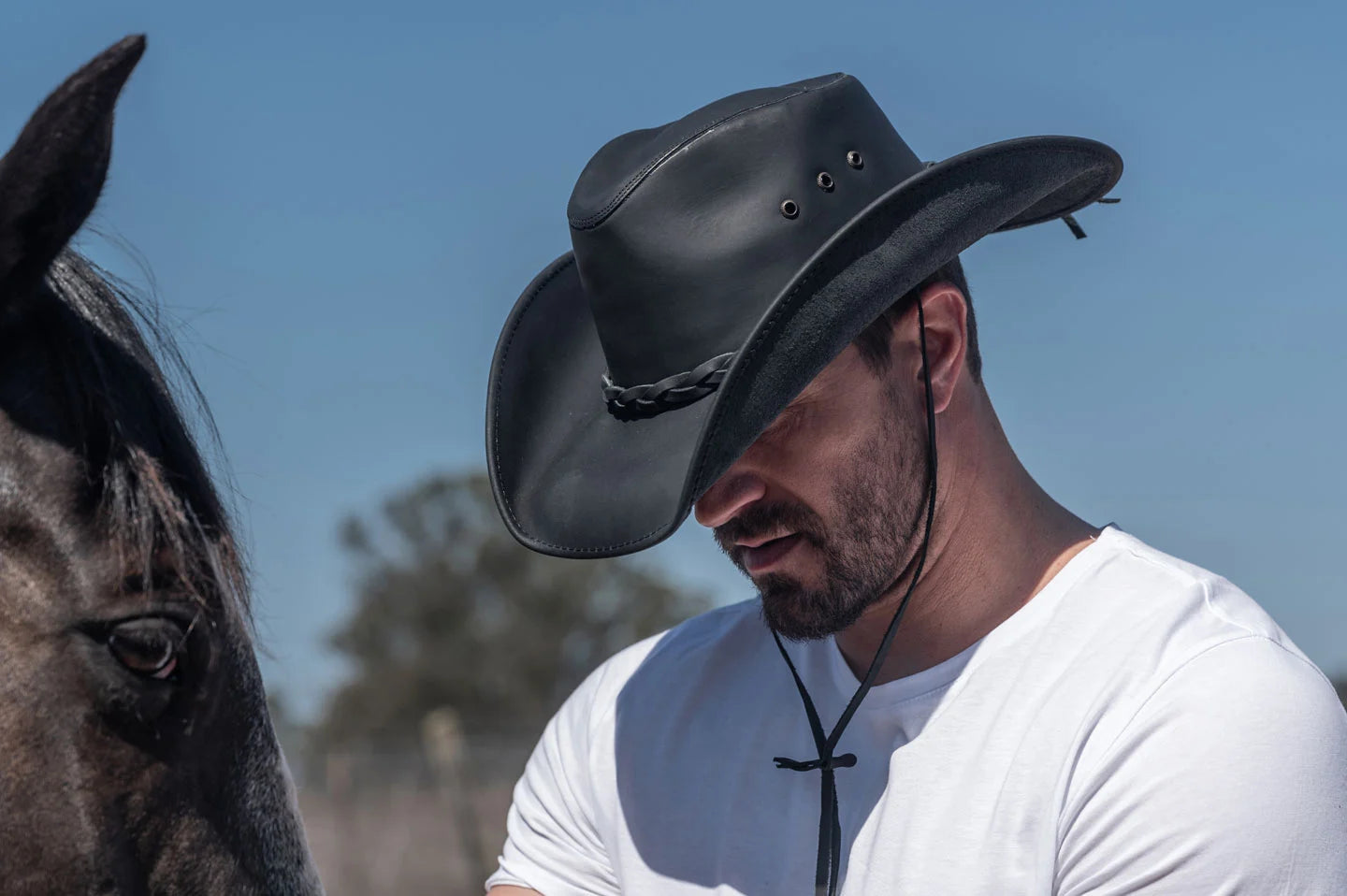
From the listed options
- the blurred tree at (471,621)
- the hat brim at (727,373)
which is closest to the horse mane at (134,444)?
the hat brim at (727,373)

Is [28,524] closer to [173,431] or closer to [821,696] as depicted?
[173,431]

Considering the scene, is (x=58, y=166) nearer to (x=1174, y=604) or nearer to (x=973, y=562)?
(x=973, y=562)

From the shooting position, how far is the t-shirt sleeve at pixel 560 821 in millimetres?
2527

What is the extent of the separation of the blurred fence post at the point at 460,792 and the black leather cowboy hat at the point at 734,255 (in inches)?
348

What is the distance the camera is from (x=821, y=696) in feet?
7.84

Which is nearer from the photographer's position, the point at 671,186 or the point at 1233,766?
the point at 1233,766

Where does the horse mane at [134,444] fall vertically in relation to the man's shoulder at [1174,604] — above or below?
above

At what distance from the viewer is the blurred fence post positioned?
34.9 feet

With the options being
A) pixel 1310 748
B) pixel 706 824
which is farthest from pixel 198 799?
pixel 1310 748

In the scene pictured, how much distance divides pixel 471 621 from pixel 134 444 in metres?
36.4

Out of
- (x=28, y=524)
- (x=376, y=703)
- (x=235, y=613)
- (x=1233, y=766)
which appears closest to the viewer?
(x=1233, y=766)

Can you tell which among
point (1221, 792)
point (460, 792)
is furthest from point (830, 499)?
point (460, 792)

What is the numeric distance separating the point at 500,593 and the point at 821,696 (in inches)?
1430

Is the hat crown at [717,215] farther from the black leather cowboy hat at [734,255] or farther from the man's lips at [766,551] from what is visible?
the man's lips at [766,551]
